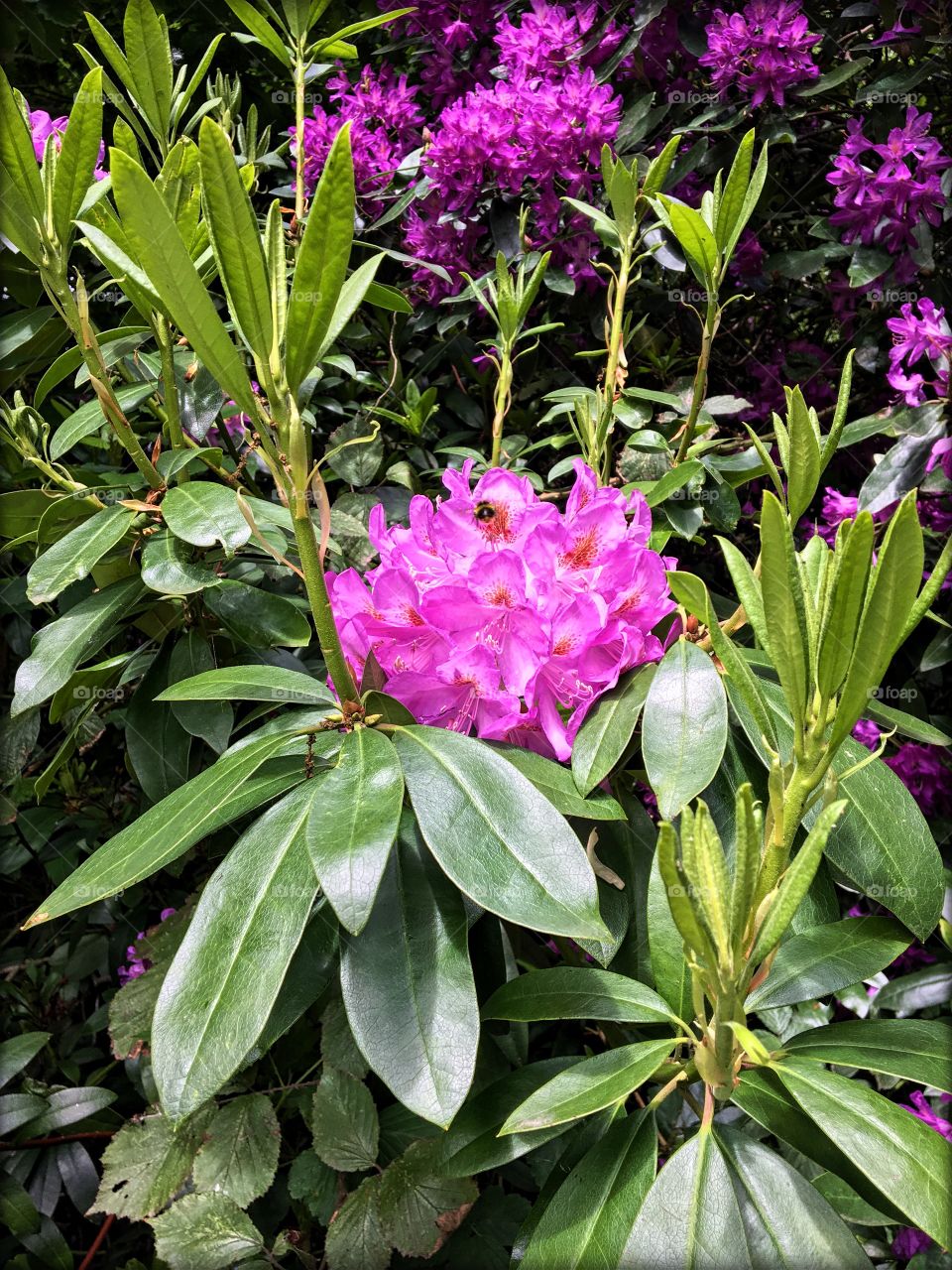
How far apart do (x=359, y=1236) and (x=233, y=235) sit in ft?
2.96

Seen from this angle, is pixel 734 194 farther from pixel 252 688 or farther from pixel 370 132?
pixel 370 132

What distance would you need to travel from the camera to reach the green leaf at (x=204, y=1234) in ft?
3.14

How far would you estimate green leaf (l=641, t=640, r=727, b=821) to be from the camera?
0.64m

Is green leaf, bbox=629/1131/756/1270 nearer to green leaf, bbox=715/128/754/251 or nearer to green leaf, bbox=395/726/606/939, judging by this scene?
green leaf, bbox=395/726/606/939

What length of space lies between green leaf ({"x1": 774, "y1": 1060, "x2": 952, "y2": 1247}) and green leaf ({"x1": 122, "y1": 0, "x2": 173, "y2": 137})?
1.09 m

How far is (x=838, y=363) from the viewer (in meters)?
1.65

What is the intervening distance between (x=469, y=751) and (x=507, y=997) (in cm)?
19

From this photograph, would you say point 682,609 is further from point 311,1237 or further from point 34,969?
point 34,969

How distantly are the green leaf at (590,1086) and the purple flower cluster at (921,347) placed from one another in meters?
1.06

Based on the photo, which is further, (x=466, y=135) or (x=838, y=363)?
(x=838, y=363)

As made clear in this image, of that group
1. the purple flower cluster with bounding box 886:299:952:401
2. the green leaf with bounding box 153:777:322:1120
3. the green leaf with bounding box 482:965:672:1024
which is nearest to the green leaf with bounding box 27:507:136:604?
the green leaf with bounding box 153:777:322:1120

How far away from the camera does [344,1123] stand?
0.98 meters

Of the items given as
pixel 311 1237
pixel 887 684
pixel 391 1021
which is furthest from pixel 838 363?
pixel 311 1237

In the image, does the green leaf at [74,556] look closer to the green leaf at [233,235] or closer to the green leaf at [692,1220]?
the green leaf at [233,235]
